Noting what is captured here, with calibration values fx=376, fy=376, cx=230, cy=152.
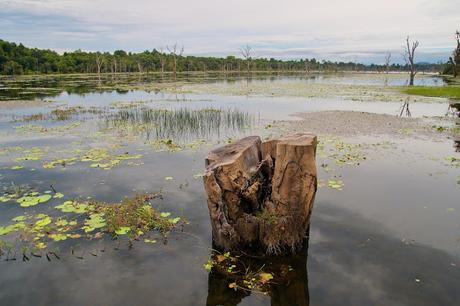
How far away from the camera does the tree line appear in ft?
267

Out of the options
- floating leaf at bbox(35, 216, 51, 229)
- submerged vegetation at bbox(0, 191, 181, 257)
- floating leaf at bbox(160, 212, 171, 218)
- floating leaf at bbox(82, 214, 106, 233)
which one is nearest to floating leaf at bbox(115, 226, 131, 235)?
submerged vegetation at bbox(0, 191, 181, 257)

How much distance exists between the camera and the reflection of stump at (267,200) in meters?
5.47

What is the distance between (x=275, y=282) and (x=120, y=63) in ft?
339

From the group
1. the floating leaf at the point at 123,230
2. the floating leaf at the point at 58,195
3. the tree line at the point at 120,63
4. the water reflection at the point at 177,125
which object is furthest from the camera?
the tree line at the point at 120,63

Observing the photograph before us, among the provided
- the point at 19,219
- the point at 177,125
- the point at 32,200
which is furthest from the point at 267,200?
the point at 177,125

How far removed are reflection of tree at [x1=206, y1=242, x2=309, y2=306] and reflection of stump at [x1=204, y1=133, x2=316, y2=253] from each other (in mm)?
225

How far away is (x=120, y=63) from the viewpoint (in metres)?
101

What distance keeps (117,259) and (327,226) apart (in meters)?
3.53

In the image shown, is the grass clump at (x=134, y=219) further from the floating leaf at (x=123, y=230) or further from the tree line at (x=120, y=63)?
the tree line at (x=120, y=63)

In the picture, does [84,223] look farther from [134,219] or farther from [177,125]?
[177,125]

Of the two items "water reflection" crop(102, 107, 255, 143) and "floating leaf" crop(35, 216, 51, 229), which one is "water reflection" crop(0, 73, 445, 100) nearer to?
"water reflection" crop(102, 107, 255, 143)

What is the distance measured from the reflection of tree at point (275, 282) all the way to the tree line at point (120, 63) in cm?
5700

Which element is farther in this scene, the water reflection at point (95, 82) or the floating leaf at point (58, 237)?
the water reflection at point (95, 82)

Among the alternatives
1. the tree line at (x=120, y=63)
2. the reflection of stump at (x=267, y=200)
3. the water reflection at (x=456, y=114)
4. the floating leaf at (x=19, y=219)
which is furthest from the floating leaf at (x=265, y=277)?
the tree line at (x=120, y=63)
